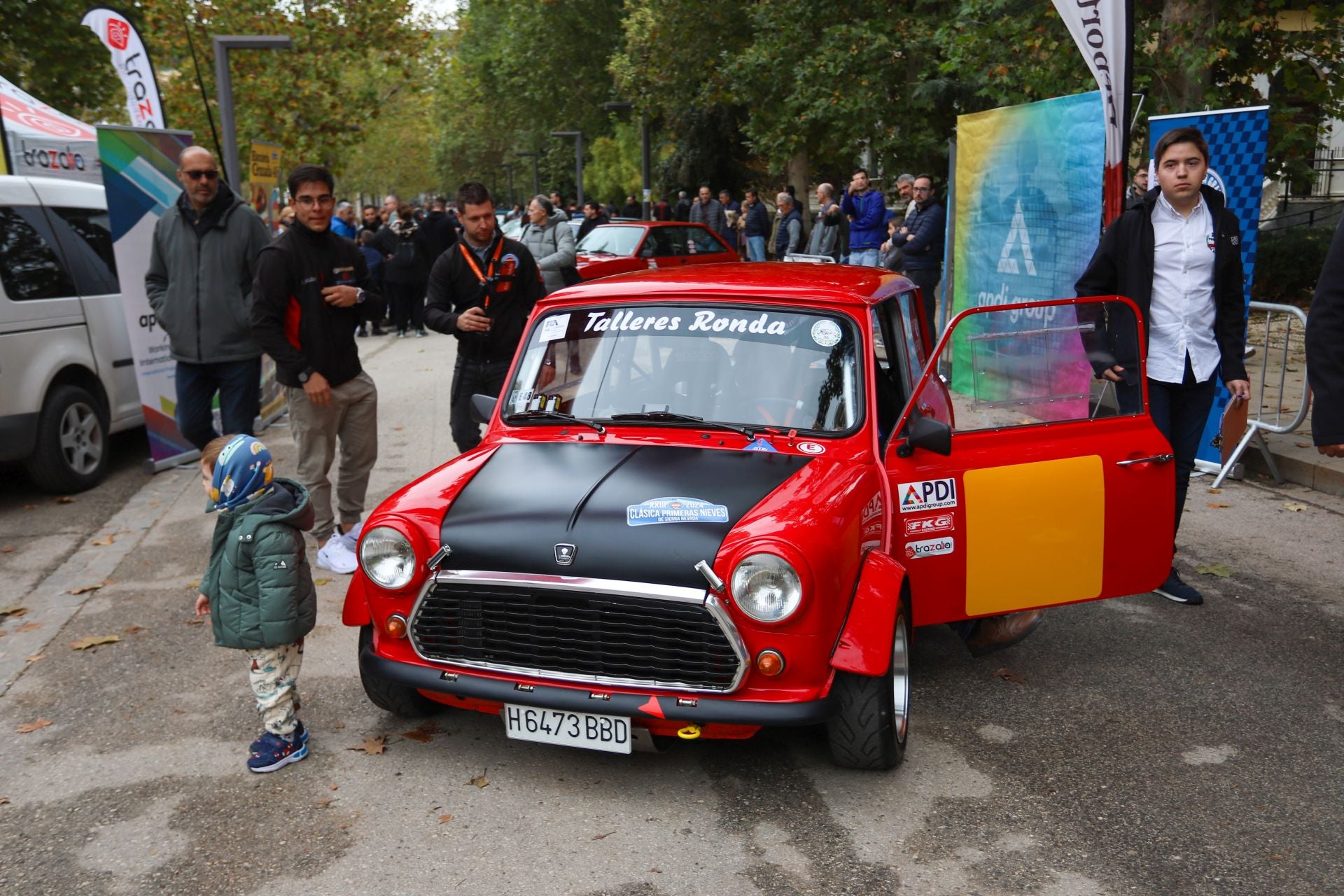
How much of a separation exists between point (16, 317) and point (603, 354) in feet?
17.0

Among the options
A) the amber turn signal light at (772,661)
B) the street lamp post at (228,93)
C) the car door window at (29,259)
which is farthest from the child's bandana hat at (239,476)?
the street lamp post at (228,93)

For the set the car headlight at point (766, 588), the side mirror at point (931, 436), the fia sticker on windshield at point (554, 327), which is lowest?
the car headlight at point (766, 588)

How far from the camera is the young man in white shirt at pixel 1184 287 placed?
18.4 feet

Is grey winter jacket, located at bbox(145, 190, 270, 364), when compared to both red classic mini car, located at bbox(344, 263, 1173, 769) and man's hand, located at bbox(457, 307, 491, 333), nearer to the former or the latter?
man's hand, located at bbox(457, 307, 491, 333)

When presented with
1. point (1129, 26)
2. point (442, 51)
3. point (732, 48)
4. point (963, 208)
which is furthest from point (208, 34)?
point (1129, 26)

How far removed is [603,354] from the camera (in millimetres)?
4922

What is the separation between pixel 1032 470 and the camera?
4.64 meters

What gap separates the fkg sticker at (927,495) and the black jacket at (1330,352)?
4.16 feet

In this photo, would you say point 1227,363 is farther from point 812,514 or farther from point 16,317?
point 16,317

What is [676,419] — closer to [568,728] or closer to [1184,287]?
[568,728]

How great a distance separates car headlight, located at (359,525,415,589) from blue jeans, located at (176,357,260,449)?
3142mm

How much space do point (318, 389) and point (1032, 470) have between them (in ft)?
11.9

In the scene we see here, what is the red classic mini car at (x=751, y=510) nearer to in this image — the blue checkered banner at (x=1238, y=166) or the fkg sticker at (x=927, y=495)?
the fkg sticker at (x=927, y=495)

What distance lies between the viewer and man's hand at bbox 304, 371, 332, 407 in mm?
6172
